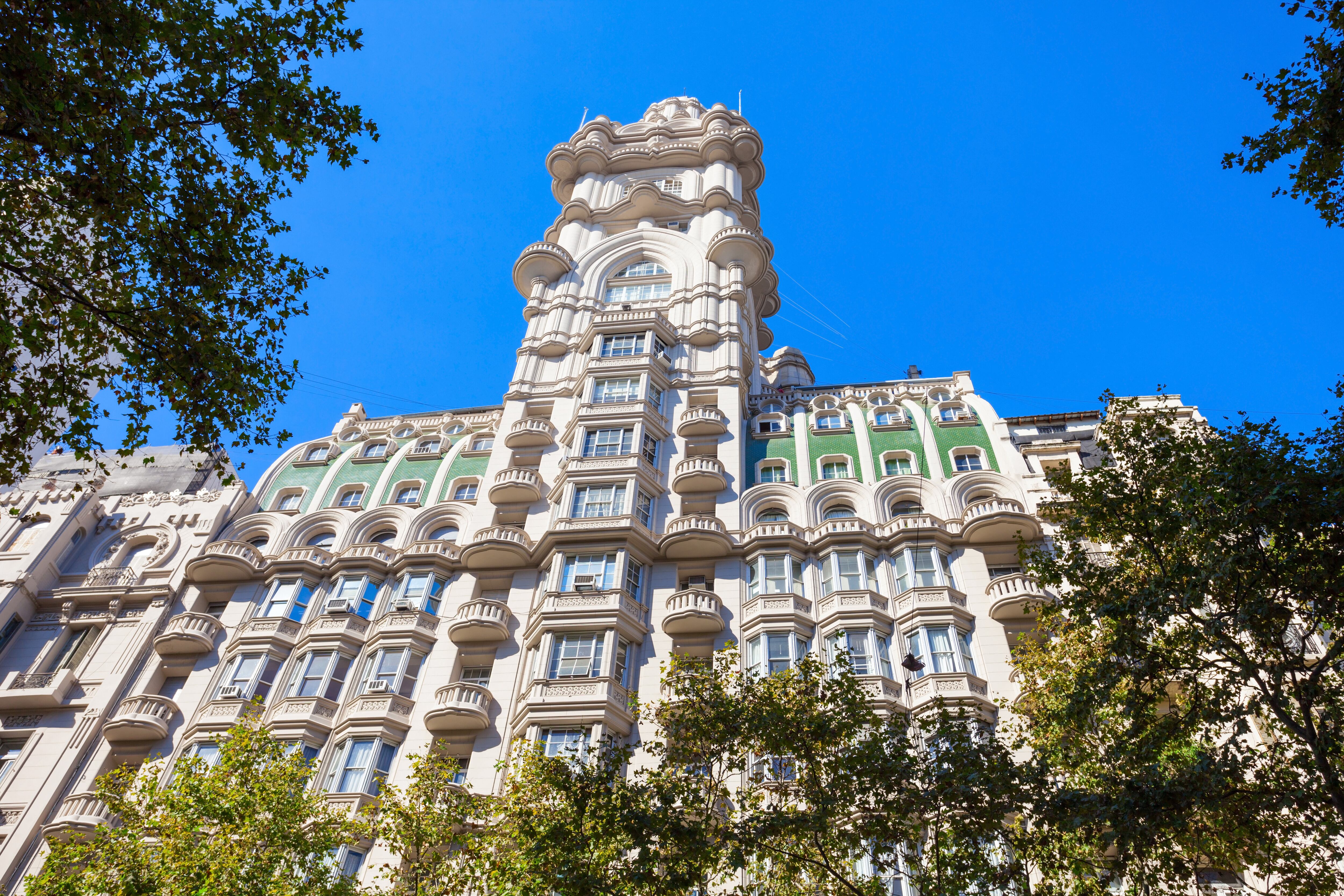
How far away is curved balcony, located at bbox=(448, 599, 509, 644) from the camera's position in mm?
39812

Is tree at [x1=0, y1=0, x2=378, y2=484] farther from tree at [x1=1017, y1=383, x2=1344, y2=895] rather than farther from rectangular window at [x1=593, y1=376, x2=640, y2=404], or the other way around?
rectangular window at [x1=593, y1=376, x2=640, y2=404]

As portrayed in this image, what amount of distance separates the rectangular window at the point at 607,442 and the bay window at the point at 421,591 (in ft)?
28.9

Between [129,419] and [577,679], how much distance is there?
2062 cm

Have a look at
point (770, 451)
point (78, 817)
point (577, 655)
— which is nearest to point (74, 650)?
point (78, 817)

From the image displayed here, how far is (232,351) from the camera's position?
1966cm

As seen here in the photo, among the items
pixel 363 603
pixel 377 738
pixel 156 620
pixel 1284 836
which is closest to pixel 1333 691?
pixel 1284 836

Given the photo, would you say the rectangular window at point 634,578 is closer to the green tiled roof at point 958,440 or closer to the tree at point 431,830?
the tree at point 431,830

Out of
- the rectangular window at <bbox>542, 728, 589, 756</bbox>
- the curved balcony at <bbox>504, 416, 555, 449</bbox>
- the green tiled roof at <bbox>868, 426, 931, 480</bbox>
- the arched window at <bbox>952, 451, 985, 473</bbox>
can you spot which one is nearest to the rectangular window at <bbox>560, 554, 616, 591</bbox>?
the rectangular window at <bbox>542, 728, 589, 756</bbox>

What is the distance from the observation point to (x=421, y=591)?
43.3m

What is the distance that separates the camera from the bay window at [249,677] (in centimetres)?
3975

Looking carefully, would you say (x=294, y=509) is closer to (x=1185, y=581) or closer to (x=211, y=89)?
(x=211, y=89)

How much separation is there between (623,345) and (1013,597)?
24532 mm

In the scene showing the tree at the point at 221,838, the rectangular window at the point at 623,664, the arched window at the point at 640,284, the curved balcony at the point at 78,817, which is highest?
the arched window at the point at 640,284

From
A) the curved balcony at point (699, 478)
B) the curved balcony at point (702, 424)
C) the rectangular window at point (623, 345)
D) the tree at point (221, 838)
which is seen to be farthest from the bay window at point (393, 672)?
the rectangular window at point (623, 345)
